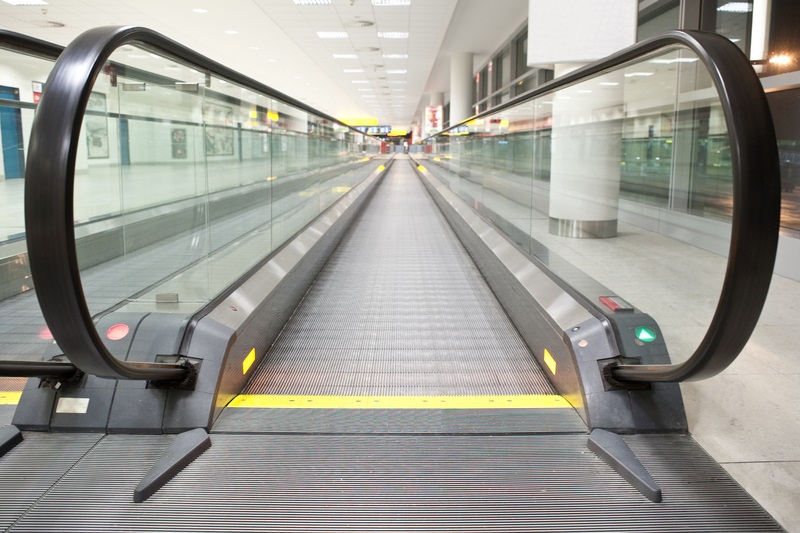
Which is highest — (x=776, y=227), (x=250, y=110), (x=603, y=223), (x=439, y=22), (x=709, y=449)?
(x=439, y=22)

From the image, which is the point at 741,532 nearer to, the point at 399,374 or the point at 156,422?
the point at 399,374

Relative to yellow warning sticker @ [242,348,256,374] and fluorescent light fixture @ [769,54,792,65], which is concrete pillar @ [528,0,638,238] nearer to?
fluorescent light fixture @ [769,54,792,65]

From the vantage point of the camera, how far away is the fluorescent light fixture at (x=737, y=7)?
7.15 metres

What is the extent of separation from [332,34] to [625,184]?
1332 centimetres

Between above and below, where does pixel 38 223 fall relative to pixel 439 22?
below

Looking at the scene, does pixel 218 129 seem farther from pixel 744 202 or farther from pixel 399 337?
pixel 744 202

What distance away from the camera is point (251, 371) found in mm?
3121

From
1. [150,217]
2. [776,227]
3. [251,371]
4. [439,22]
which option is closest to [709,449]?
[776,227]

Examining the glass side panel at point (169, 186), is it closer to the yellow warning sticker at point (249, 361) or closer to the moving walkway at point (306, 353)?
the moving walkway at point (306, 353)

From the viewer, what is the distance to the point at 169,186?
12.4 feet

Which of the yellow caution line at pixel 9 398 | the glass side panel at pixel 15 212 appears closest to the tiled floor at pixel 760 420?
the yellow caution line at pixel 9 398

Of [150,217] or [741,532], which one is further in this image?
[150,217]

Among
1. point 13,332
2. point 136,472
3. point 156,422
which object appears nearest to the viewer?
point 136,472

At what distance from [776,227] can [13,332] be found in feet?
12.3
